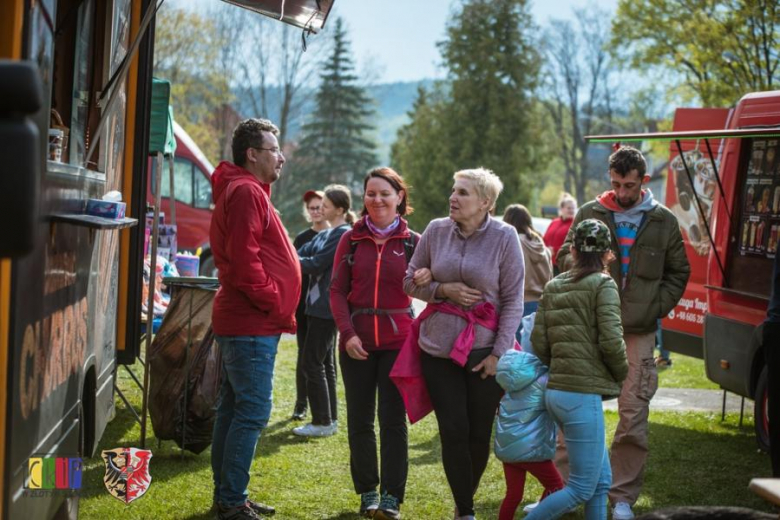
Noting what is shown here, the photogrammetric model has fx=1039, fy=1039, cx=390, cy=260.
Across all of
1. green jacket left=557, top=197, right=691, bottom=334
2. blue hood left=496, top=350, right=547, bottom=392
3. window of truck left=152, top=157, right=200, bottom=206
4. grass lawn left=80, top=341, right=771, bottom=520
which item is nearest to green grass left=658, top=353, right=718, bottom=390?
grass lawn left=80, top=341, right=771, bottom=520

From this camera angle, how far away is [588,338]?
5.09 meters

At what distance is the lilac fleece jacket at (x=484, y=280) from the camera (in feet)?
17.9

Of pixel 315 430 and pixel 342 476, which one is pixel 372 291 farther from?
pixel 315 430

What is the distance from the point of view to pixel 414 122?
56.8m

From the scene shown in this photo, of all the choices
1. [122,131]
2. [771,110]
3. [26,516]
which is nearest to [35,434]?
[26,516]

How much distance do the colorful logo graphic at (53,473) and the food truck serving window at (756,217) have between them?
5.86 m

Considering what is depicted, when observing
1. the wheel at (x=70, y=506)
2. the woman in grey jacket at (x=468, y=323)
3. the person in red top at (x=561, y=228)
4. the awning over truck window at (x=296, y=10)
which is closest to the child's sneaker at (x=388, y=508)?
the woman in grey jacket at (x=468, y=323)

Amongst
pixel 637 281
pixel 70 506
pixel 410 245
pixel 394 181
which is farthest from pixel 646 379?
pixel 70 506

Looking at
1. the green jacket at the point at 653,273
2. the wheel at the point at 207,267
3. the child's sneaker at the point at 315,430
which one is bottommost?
the child's sneaker at the point at 315,430

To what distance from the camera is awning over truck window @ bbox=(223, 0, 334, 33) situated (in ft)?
20.8

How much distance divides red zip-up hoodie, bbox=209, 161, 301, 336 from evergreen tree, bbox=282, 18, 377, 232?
56.7 metres

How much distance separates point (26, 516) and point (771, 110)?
681 cm

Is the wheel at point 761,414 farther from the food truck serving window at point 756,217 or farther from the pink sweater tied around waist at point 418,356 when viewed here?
the pink sweater tied around waist at point 418,356

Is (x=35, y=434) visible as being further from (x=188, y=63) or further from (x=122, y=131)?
(x=188, y=63)
